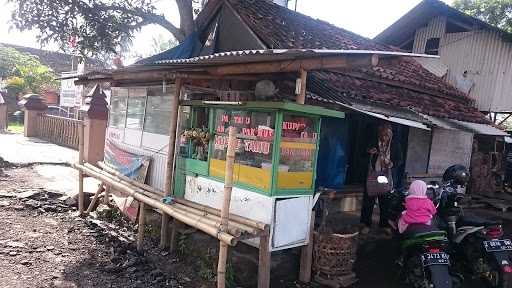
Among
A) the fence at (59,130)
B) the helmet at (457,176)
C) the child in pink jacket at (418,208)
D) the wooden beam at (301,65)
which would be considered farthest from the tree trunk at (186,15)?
the child in pink jacket at (418,208)

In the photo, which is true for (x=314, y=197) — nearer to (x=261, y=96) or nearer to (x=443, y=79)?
(x=261, y=96)

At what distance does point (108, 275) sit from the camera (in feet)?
18.2

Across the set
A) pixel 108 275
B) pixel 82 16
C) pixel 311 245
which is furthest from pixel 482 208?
pixel 82 16

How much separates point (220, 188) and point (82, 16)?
31.3 ft

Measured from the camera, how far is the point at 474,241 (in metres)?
5.26

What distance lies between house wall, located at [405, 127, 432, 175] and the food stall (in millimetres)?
4686

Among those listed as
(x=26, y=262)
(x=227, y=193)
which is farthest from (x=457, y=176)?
(x=26, y=262)

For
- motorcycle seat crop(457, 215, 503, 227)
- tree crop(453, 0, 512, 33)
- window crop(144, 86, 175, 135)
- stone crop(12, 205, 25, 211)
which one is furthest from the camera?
tree crop(453, 0, 512, 33)

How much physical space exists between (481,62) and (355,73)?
649cm

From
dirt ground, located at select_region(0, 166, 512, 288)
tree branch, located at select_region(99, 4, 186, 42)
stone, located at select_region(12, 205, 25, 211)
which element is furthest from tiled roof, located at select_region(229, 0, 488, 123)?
stone, located at select_region(12, 205, 25, 211)

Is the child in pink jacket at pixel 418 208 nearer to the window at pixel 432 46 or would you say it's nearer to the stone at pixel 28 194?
the stone at pixel 28 194

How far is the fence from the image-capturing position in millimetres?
16703

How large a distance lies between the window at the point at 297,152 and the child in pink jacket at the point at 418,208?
133 cm

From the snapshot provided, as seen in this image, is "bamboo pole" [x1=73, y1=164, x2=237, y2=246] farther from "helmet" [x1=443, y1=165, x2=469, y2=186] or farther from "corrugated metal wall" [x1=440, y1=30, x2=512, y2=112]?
"corrugated metal wall" [x1=440, y1=30, x2=512, y2=112]
